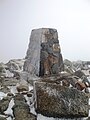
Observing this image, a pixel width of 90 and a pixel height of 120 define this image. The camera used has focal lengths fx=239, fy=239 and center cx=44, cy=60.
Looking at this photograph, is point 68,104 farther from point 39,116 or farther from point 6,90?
point 6,90

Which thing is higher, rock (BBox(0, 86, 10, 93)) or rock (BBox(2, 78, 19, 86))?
rock (BBox(2, 78, 19, 86))

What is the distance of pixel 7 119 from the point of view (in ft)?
8.14

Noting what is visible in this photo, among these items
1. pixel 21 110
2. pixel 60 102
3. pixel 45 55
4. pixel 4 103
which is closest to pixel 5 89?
pixel 4 103

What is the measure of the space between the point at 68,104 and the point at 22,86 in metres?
1.00

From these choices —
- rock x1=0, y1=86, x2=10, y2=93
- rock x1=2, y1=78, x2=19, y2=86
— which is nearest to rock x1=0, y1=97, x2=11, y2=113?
rock x1=0, y1=86, x2=10, y2=93

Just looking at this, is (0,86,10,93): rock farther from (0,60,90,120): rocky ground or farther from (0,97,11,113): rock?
(0,97,11,113): rock

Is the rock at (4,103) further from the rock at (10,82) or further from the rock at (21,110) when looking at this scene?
the rock at (10,82)

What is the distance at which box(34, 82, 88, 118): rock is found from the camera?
7.81ft

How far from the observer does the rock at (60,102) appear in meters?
2.38

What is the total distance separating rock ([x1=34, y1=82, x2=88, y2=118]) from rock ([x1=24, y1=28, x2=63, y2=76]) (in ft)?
3.92

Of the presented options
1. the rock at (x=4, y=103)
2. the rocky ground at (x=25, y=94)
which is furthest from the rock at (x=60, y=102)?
the rock at (x=4, y=103)

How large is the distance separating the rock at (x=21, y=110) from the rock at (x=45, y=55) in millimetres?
1001

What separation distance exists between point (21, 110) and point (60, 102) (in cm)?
45

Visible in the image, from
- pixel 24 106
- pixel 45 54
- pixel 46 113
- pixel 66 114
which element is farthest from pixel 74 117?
pixel 45 54
